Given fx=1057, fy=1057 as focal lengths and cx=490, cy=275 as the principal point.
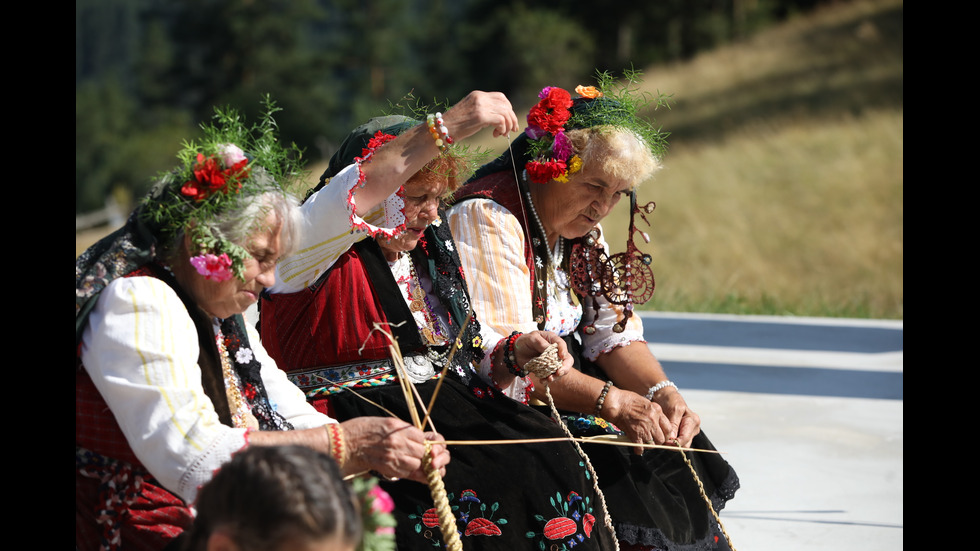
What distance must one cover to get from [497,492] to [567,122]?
117cm

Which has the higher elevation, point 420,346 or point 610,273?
point 610,273

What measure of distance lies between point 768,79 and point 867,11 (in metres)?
5.97

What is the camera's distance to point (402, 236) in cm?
278

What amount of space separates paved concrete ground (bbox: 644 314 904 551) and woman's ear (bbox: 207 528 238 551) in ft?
7.10

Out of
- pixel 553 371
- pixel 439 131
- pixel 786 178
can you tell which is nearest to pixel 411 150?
pixel 439 131

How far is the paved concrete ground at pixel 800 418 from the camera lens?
3551 millimetres

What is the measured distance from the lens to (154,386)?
1.95 m

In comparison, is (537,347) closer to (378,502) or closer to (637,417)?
(637,417)

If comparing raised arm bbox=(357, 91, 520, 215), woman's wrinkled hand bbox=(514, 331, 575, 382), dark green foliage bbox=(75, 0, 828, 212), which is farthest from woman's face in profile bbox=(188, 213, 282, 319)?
dark green foliage bbox=(75, 0, 828, 212)

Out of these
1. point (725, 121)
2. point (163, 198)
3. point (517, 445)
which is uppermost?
point (725, 121)

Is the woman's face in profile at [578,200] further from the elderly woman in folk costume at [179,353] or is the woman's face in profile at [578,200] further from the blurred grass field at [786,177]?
the blurred grass field at [786,177]

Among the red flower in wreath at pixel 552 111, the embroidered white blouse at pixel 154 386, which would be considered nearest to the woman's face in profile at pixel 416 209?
the red flower in wreath at pixel 552 111
